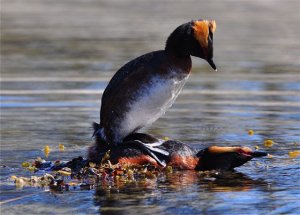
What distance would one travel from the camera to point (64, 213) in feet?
23.6

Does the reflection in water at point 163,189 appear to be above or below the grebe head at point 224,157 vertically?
below

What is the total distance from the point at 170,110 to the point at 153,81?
4063 mm

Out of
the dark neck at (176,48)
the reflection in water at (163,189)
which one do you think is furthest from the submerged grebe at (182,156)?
the dark neck at (176,48)

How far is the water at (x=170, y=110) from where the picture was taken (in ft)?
25.2

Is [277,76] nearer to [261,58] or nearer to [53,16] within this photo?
[261,58]

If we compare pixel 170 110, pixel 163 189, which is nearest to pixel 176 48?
pixel 163 189

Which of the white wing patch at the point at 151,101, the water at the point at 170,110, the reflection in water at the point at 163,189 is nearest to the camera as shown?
the reflection in water at the point at 163,189

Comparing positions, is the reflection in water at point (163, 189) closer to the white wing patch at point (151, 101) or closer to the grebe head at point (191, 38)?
the white wing patch at point (151, 101)

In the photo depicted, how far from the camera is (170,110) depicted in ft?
41.9

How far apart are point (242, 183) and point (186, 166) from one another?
77 centimetres

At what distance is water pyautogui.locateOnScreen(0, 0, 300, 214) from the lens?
770cm

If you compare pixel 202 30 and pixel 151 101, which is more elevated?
pixel 202 30

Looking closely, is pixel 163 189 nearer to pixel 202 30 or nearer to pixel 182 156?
pixel 182 156

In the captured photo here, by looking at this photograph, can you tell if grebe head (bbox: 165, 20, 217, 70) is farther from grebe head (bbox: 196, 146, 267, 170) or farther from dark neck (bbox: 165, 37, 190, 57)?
grebe head (bbox: 196, 146, 267, 170)
